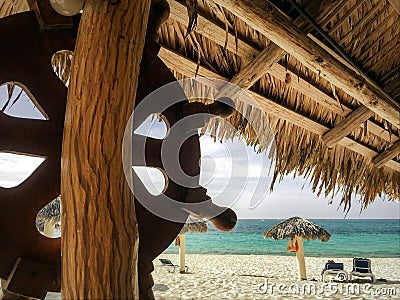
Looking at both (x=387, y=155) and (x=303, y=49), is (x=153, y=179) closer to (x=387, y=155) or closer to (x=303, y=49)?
(x=303, y=49)

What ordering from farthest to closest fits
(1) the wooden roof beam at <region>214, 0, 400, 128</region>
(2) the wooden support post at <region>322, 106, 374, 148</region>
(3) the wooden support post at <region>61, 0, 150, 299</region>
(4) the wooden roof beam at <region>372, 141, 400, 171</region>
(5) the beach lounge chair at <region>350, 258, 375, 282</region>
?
(5) the beach lounge chair at <region>350, 258, 375, 282</region>
(4) the wooden roof beam at <region>372, 141, 400, 171</region>
(2) the wooden support post at <region>322, 106, 374, 148</region>
(1) the wooden roof beam at <region>214, 0, 400, 128</region>
(3) the wooden support post at <region>61, 0, 150, 299</region>

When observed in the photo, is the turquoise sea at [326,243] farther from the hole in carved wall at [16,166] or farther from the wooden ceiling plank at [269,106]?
the hole in carved wall at [16,166]

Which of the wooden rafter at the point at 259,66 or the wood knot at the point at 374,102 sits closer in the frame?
the wooden rafter at the point at 259,66

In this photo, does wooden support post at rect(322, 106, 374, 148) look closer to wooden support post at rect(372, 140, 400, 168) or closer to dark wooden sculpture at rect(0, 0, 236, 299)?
wooden support post at rect(372, 140, 400, 168)

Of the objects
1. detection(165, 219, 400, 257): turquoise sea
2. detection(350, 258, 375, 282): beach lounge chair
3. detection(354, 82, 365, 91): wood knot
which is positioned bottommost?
detection(165, 219, 400, 257): turquoise sea

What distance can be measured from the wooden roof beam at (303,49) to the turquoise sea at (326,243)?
1184 cm

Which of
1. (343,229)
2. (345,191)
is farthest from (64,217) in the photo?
(343,229)

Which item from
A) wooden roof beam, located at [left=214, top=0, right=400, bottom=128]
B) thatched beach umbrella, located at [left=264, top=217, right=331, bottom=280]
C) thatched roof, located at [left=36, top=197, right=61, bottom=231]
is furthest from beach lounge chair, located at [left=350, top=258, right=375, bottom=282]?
wooden roof beam, located at [left=214, top=0, right=400, bottom=128]

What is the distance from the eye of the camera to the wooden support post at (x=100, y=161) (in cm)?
41

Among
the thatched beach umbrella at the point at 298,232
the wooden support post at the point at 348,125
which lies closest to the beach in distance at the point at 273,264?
the thatched beach umbrella at the point at 298,232

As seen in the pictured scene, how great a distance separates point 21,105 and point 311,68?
1.16m

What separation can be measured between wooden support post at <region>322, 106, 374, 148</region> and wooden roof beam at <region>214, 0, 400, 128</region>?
22cm

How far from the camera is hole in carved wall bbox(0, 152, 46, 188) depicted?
1.54ft

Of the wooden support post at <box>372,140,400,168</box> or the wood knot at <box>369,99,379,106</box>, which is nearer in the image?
the wood knot at <box>369,99,379,106</box>
